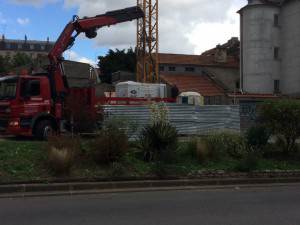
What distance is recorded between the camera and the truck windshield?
1964cm

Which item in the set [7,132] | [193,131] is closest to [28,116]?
[7,132]

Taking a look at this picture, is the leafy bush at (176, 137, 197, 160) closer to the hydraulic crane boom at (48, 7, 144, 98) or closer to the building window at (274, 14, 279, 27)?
the hydraulic crane boom at (48, 7, 144, 98)

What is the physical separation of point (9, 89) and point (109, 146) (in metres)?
7.45

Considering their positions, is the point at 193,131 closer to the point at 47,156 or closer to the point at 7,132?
the point at 7,132

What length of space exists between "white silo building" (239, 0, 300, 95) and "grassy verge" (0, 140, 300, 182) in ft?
135

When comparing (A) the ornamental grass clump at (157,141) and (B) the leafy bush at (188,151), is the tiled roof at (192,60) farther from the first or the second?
(A) the ornamental grass clump at (157,141)

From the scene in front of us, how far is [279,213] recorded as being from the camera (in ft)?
32.4

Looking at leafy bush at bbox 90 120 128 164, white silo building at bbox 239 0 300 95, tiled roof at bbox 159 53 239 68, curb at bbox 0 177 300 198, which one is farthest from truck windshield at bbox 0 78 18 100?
tiled roof at bbox 159 53 239 68

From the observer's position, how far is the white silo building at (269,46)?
5472 cm

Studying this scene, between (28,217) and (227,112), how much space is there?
630 inches

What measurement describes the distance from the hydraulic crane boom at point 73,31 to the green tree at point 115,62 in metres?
55.5

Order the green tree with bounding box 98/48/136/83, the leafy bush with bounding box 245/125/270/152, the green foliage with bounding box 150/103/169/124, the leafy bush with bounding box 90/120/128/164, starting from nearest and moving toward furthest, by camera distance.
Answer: the leafy bush with bounding box 90/120/128/164 → the green foliage with bounding box 150/103/169/124 → the leafy bush with bounding box 245/125/270/152 → the green tree with bounding box 98/48/136/83

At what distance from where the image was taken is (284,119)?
55.0 ft

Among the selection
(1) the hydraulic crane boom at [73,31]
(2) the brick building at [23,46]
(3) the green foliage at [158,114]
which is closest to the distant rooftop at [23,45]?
(2) the brick building at [23,46]
